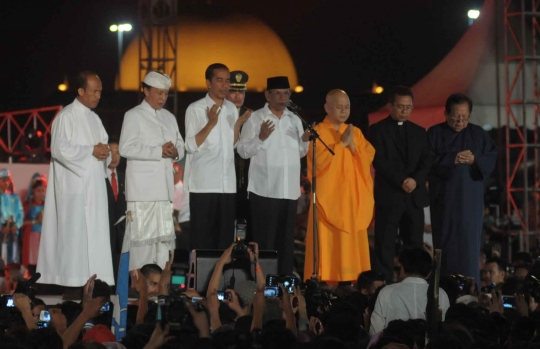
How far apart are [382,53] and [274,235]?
32897mm

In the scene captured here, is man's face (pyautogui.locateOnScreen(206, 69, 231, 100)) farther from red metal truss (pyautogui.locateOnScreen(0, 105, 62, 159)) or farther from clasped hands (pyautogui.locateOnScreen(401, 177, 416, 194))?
red metal truss (pyautogui.locateOnScreen(0, 105, 62, 159))

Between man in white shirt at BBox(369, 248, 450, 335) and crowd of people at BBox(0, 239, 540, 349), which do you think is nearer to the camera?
crowd of people at BBox(0, 239, 540, 349)

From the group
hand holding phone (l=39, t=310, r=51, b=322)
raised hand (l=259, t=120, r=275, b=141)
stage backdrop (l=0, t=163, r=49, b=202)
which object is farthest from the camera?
stage backdrop (l=0, t=163, r=49, b=202)

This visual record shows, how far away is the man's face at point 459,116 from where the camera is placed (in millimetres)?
11258

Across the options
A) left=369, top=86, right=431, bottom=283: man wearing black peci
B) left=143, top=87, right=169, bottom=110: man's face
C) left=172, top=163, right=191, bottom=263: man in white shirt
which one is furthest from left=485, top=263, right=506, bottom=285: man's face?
left=172, top=163, right=191, bottom=263: man in white shirt

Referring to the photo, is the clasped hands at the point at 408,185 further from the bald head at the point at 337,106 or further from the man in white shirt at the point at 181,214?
the man in white shirt at the point at 181,214

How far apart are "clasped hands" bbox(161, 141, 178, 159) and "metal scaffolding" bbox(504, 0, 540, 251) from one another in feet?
26.2

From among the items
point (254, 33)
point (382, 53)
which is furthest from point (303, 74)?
point (254, 33)

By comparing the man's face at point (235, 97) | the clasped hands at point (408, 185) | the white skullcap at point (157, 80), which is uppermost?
the white skullcap at point (157, 80)

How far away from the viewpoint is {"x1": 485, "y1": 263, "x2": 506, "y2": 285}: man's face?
12.3 m

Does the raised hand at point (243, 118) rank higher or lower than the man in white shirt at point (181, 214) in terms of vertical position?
higher

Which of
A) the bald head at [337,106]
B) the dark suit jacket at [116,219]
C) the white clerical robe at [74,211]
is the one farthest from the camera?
the dark suit jacket at [116,219]

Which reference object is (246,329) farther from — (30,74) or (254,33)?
(30,74)

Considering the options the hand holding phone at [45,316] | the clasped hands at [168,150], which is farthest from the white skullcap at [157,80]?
the hand holding phone at [45,316]
